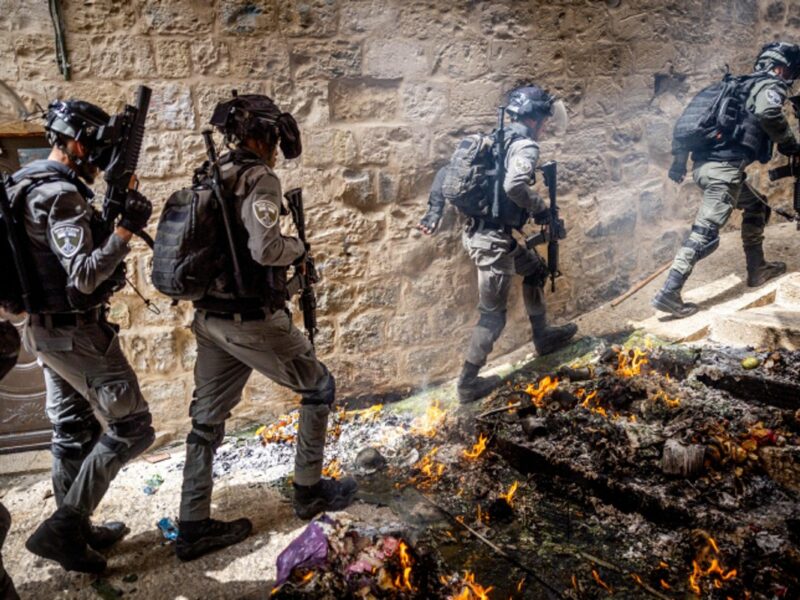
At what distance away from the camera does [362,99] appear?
4.61m

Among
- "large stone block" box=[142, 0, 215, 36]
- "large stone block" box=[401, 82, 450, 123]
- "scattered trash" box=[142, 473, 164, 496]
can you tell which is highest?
"large stone block" box=[142, 0, 215, 36]

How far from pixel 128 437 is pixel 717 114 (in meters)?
5.32

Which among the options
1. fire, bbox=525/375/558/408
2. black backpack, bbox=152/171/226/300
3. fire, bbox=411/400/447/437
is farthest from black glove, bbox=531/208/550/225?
black backpack, bbox=152/171/226/300

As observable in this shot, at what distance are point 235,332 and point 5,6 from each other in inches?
109

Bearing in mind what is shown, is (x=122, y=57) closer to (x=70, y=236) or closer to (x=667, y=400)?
(x=70, y=236)

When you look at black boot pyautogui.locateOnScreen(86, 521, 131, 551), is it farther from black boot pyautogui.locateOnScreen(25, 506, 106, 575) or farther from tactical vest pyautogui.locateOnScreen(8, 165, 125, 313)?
tactical vest pyautogui.locateOnScreen(8, 165, 125, 313)

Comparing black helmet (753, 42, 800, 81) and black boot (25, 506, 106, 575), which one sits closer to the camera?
black boot (25, 506, 106, 575)

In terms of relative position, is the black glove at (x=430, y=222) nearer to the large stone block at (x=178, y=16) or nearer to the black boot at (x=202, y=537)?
the large stone block at (x=178, y=16)

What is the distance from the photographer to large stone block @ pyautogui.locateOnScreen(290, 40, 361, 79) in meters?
4.32

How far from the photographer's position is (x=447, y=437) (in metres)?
4.32

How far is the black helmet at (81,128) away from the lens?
2.86m

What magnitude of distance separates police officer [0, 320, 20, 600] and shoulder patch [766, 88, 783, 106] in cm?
572

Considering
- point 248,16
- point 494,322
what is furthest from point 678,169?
point 248,16

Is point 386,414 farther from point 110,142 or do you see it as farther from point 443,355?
point 110,142
